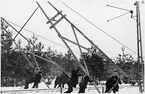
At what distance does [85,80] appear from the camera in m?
14.1

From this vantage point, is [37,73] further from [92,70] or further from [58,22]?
[92,70]

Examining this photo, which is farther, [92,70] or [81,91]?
[92,70]

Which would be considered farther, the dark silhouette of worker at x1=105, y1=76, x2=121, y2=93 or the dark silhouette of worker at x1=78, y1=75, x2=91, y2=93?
the dark silhouette of worker at x1=105, y1=76, x2=121, y2=93

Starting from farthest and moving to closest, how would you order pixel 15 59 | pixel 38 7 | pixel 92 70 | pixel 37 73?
pixel 92 70, pixel 15 59, pixel 37 73, pixel 38 7

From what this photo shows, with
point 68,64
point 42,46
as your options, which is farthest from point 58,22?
point 68,64

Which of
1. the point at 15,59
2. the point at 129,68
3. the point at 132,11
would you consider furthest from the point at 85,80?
the point at 129,68

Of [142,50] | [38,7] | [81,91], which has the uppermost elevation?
[38,7]

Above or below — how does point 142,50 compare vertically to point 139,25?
below

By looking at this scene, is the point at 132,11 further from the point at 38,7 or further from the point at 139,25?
the point at 38,7

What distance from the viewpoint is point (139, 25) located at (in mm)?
14453

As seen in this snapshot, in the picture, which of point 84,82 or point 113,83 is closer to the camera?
point 84,82

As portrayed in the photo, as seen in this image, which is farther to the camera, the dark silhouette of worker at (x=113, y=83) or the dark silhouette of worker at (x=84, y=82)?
the dark silhouette of worker at (x=113, y=83)

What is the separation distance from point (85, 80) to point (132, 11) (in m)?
4.57

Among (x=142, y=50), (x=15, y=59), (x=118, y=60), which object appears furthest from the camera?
(x=118, y=60)
